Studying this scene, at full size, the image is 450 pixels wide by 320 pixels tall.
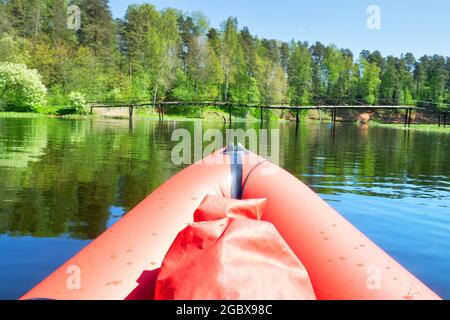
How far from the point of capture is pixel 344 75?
99.5 m

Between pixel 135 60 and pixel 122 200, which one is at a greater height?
pixel 135 60

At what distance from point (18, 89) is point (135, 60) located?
24512 mm

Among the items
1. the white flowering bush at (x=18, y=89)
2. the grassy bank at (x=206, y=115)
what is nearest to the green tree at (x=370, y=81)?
the grassy bank at (x=206, y=115)

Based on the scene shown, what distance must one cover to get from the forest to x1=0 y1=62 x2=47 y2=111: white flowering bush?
0.34ft

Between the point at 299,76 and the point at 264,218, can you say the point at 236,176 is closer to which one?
the point at 264,218

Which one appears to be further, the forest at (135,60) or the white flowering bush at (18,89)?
the forest at (135,60)

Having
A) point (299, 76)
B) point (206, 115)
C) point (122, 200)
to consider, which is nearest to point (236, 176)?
point (122, 200)

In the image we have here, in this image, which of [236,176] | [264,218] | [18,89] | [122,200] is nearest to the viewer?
[264,218]

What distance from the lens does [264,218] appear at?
3.55 metres

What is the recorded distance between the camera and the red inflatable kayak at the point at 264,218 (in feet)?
8.36

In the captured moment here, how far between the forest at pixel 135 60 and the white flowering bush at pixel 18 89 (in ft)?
0.34

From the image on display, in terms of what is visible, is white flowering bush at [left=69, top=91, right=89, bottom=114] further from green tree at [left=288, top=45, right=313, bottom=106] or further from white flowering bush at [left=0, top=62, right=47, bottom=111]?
green tree at [left=288, top=45, right=313, bottom=106]

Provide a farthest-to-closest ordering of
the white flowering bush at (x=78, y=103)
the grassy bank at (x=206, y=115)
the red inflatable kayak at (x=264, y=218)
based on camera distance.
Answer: the grassy bank at (x=206, y=115) < the white flowering bush at (x=78, y=103) < the red inflatable kayak at (x=264, y=218)

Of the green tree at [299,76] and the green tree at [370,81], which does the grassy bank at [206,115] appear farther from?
the green tree at [370,81]
